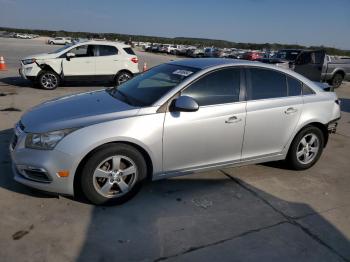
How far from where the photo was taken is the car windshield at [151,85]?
174 inches

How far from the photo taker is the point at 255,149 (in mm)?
4883

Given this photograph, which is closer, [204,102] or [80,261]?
[80,261]

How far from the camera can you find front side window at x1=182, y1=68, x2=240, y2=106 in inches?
175

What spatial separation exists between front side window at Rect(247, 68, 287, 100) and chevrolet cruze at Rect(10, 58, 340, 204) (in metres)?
0.01

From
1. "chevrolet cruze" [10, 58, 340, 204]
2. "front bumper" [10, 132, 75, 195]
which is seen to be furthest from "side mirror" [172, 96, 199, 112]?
"front bumper" [10, 132, 75, 195]

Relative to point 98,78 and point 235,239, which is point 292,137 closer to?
point 235,239

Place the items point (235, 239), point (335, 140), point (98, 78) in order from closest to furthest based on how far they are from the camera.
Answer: point (235, 239), point (335, 140), point (98, 78)

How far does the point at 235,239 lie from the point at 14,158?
2.43m

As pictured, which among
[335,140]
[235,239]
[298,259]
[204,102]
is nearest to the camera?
[298,259]

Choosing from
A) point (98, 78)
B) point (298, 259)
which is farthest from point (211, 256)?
point (98, 78)

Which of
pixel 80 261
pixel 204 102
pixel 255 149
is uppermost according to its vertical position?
pixel 204 102

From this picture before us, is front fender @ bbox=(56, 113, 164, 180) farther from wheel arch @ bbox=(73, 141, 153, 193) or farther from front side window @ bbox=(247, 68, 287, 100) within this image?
front side window @ bbox=(247, 68, 287, 100)

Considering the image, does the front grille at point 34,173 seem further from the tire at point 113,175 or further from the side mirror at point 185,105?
the side mirror at point 185,105

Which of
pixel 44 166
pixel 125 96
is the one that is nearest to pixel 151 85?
pixel 125 96
